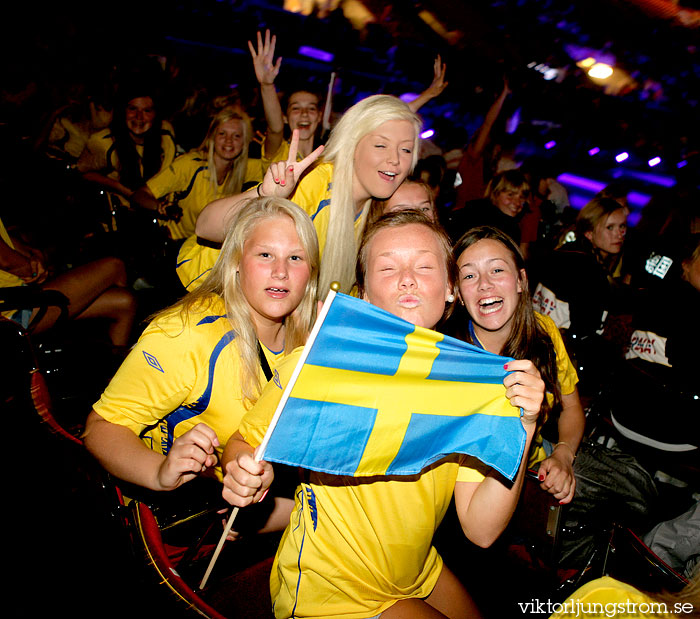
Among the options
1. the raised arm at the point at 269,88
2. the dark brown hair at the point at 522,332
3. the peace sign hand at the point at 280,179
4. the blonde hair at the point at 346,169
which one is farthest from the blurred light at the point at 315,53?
the dark brown hair at the point at 522,332

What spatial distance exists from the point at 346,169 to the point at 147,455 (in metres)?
1.97

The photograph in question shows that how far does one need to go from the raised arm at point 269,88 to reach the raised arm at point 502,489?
8.61 feet

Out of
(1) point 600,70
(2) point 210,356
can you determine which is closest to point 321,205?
(2) point 210,356

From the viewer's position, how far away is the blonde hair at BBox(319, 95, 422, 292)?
2.90 metres

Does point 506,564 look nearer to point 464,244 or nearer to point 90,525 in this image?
point 464,244

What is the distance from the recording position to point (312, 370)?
1.34 meters

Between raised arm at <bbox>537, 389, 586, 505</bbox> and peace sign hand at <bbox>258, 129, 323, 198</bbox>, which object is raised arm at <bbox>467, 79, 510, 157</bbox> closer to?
peace sign hand at <bbox>258, 129, 323, 198</bbox>

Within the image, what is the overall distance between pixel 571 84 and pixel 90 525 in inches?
473

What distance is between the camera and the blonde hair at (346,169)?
2.90 metres

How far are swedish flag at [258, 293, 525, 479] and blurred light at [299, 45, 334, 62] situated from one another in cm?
1035

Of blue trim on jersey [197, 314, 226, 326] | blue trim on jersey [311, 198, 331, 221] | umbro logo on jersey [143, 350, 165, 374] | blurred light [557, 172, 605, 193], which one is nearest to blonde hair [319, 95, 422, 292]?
blue trim on jersey [311, 198, 331, 221]

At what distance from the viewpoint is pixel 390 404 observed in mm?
1464

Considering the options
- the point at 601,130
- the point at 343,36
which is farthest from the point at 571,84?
the point at 343,36

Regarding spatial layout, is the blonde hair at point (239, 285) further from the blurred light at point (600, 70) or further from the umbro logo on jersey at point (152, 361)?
the blurred light at point (600, 70)
